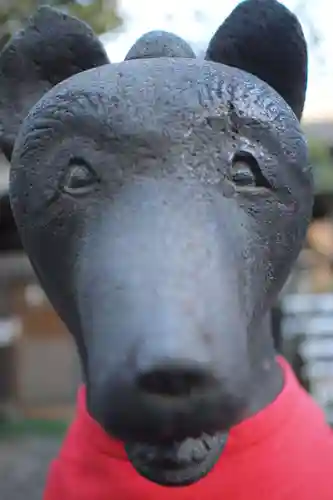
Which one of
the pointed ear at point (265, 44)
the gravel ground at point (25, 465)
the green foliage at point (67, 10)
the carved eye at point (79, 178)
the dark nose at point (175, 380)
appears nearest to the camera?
the dark nose at point (175, 380)

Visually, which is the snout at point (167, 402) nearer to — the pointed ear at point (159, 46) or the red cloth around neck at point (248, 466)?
the red cloth around neck at point (248, 466)

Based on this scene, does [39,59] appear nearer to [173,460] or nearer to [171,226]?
[171,226]

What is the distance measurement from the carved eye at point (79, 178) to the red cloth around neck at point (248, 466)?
1.47 ft

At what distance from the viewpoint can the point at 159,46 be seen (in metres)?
1.11

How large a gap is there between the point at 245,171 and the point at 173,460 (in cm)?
34

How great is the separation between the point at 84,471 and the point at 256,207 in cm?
56

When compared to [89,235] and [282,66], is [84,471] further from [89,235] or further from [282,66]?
[282,66]

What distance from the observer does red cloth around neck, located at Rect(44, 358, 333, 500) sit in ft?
3.50

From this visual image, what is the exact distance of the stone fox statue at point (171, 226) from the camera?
68 centimetres

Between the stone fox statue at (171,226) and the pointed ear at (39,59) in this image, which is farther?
the pointed ear at (39,59)

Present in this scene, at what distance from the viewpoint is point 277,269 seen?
0.91m

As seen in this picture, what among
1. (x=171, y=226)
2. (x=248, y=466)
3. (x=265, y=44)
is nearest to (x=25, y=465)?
(x=248, y=466)

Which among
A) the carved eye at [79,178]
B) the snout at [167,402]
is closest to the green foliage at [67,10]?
the carved eye at [79,178]

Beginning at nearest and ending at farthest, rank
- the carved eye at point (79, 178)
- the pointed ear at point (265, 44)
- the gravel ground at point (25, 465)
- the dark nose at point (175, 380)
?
the dark nose at point (175, 380) → the carved eye at point (79, 178) → the pointed ear at point (265, 44) → the gravel ground at point (25, 465)
